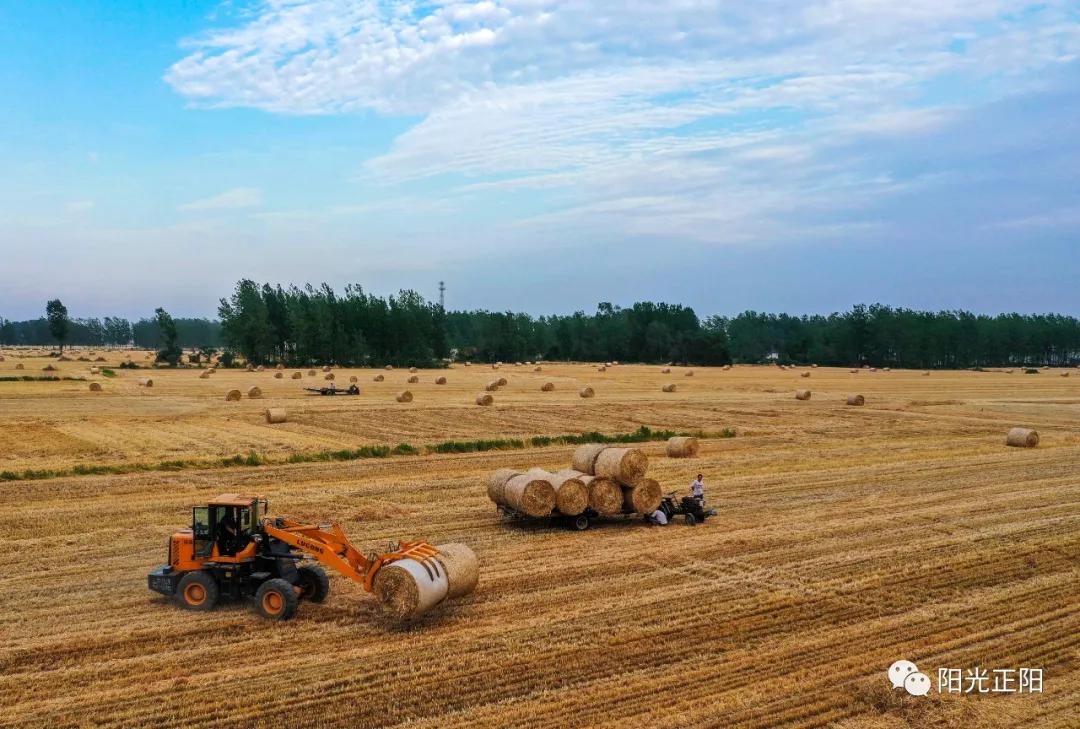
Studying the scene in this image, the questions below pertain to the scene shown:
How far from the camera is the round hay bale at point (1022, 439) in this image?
32.2 metres

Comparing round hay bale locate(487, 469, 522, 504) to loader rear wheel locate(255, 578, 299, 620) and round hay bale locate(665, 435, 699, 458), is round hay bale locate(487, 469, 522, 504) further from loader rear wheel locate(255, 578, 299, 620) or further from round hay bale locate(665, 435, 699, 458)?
round hay bale locate(665, 435, 699, 458)

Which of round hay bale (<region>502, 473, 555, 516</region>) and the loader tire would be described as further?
round hay bale (<region>502, 473, 555, 516</region>)

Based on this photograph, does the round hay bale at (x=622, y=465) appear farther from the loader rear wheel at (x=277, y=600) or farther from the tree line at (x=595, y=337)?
the tree line at (x=595, y=337)

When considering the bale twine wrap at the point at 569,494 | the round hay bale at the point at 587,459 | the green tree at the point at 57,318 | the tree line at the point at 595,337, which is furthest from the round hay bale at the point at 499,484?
the green tree at the point at 57,318

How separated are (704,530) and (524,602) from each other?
20.0 feet

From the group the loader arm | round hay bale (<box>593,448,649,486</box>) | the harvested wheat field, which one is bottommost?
the harvested wheat field

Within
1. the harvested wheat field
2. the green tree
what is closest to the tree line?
the green tree

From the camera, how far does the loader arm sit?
41.7 feet

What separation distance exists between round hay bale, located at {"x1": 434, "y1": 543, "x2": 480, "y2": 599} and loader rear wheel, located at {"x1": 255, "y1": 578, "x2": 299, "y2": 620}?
1.99m

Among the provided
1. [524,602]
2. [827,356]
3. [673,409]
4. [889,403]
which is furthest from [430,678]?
[827,356]

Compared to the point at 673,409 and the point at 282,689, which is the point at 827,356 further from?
the point at 282,689

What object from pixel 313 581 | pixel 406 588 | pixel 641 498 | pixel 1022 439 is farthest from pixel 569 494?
pixel 1022 439

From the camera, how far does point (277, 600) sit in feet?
41.8

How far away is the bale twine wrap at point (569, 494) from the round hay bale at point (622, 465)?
Result: 648mm
